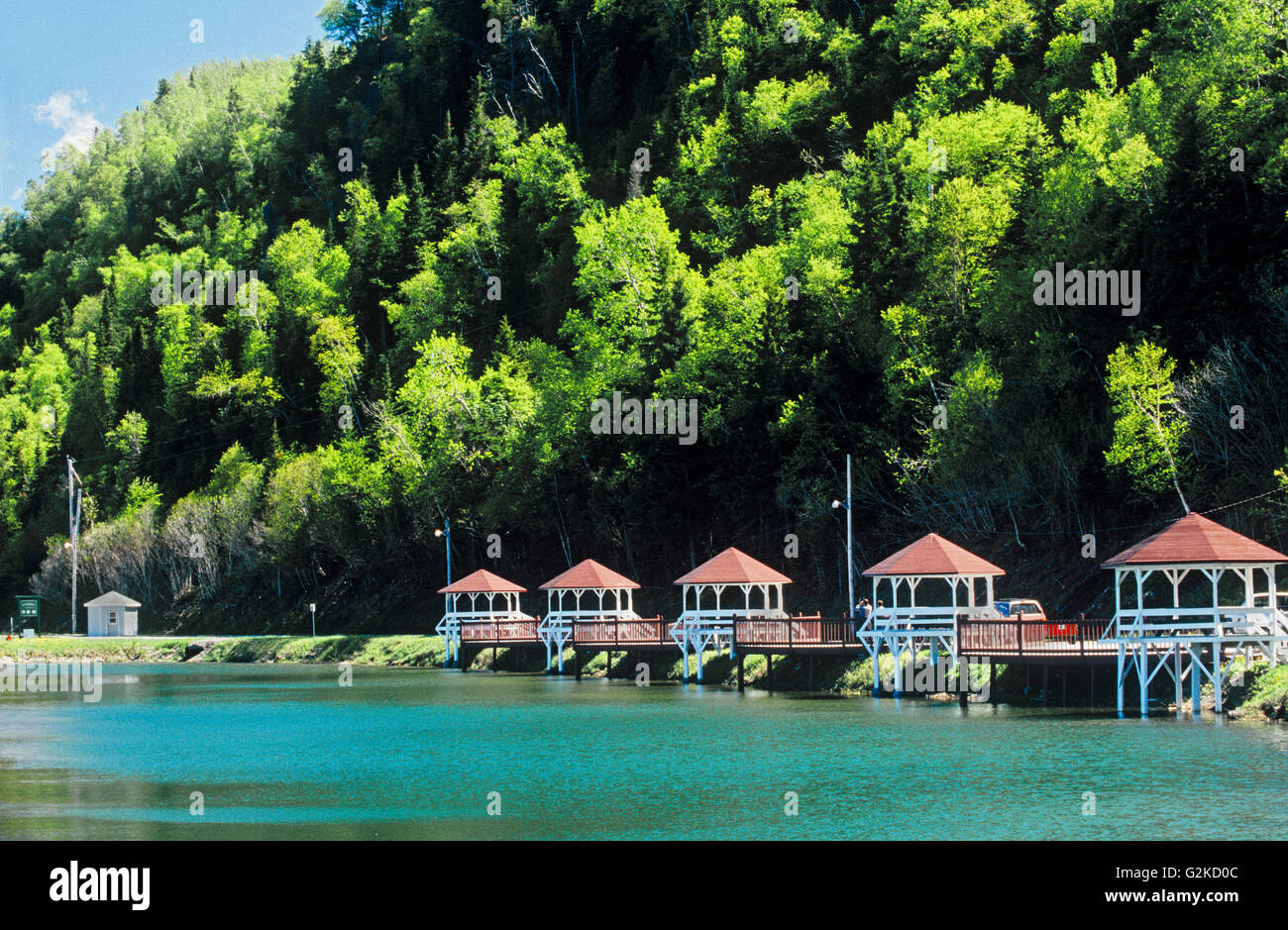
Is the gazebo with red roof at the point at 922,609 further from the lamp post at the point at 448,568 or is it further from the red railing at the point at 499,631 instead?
the lamp post at the point at 448,568

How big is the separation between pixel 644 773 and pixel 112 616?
3084 inches

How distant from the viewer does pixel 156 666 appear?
79.9 m

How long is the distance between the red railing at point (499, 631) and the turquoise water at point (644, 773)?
19642 mm

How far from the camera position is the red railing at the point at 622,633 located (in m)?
54.7

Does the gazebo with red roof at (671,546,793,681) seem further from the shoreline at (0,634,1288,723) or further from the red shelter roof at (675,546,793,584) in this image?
the shoreline at (0,634,1288,723)

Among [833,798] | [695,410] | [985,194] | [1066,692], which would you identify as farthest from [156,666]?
[833,798]

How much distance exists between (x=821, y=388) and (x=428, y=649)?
25005mm

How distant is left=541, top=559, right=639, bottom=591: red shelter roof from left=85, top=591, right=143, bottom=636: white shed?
47493 mm
